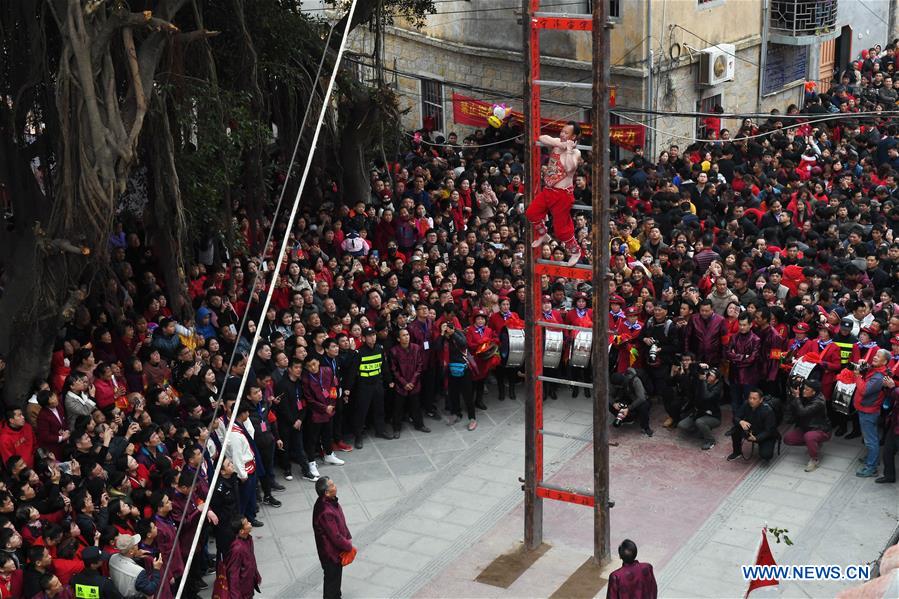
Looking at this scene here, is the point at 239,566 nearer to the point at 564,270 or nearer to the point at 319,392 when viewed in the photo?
the point at 319,392

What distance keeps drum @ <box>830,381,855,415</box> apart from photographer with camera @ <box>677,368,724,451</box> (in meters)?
1.44

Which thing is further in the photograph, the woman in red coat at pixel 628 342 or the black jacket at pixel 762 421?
the woman in red coat at pixel 628 342

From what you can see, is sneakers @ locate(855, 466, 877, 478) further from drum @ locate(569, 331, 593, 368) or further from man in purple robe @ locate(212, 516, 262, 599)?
man in purple robe @ locate(212, 516, 262, 599)

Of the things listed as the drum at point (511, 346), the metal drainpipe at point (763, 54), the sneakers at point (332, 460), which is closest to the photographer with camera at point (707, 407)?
the drum at point (511, 346)

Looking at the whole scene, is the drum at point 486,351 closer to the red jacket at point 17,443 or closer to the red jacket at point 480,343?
the red jacket at point 480,343

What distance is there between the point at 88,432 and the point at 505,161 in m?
12.2

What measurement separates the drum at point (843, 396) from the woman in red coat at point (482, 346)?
418 centimetres

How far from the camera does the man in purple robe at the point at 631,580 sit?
10898mm

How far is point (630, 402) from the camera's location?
16094 mm

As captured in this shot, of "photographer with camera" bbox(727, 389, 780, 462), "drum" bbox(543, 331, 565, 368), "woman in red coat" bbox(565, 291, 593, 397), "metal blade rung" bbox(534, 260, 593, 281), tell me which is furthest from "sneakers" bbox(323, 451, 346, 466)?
"photographer with camera" bbox(727, 389, 780, 462)

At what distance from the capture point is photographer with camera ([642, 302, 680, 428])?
16.2 meters

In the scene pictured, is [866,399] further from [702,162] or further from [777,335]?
[702,162]

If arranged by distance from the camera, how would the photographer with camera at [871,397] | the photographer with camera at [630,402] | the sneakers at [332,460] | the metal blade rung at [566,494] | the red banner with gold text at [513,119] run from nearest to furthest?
the metal blade rung at [566,494]
the photographer with camera at [871,397]
the sneakers at [332,460]
the photographer with camera at [630,402]
the red banner with gold text at [513,119]

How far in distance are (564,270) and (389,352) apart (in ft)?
13.8
